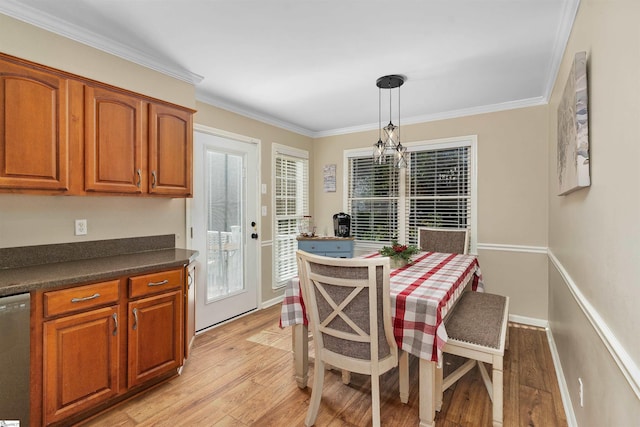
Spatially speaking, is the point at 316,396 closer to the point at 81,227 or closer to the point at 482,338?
the point at 482,338

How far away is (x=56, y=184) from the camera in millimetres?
1986

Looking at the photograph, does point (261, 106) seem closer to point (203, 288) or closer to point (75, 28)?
point (75, 28)

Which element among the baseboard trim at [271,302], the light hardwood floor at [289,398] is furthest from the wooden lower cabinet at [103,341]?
the baseboard trim at [271,302]

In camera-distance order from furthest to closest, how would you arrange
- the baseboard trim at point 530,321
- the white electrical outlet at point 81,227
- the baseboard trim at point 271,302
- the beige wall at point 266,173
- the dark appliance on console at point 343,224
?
the dark appliance on console at point 343,224 → the baseboard trim at point 271,302 → the beige wall at point 266,173 → the baseboard trim at point 530,321 → the white electrical outlet at point 81,227

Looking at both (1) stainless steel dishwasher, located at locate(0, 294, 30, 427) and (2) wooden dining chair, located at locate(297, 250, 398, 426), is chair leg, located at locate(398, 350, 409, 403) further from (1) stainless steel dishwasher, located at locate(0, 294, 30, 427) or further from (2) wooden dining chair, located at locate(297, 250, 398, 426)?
(1) stainless steel dishwasher, located at locate(0, 294, 30, 427)

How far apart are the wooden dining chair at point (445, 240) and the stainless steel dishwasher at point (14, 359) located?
3382 mm

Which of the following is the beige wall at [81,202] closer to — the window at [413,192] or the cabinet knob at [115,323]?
the cabinet knob at [115,323]

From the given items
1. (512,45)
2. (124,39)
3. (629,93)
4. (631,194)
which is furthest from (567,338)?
(124,39)

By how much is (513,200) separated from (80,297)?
398cm

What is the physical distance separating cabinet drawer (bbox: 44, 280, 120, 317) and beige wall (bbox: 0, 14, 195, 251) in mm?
577

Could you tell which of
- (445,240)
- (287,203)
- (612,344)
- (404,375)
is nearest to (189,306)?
(404,375)

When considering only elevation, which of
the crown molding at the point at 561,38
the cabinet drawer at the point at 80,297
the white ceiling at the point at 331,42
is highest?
the white ceiling at the point at 331,42

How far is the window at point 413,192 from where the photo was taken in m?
3.88

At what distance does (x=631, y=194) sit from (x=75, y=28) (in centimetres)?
310
